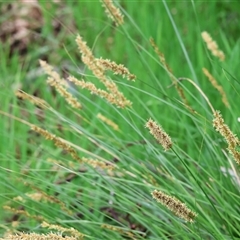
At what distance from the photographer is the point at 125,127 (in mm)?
2363

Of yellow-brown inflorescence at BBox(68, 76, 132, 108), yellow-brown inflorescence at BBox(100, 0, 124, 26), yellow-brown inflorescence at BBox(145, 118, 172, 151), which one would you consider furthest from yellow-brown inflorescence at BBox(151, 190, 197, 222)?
yellow-brown inflorescence at BBox(100, 0, 124, 26)

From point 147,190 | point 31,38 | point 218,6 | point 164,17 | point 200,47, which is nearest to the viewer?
point 147,190

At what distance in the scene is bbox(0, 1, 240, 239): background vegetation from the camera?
1734 millimetres

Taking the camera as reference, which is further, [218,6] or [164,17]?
[218,6]

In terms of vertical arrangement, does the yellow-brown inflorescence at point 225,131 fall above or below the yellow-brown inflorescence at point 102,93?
above

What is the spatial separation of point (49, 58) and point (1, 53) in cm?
26

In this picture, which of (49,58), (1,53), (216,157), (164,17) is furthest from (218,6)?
(216,157)

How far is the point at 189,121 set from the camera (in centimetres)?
246

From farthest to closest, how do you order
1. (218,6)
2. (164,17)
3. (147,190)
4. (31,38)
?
(31,38) < (218,6) < (164,17) < (147,190)

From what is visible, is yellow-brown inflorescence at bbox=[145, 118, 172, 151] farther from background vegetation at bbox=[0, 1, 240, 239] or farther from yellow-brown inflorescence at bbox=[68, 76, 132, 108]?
yellow-brown inflorescence at bbox=[68, 76, 132, 108]

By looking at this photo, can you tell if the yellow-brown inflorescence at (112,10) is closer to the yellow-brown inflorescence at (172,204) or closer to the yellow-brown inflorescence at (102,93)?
the yellow-brown inflorescence at (102,93)

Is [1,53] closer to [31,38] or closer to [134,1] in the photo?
[31,38]

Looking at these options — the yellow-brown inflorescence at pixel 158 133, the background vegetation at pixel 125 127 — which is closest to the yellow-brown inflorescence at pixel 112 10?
the background vegetation at pixel 125 127

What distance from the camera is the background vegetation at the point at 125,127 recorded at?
68.3 inches
